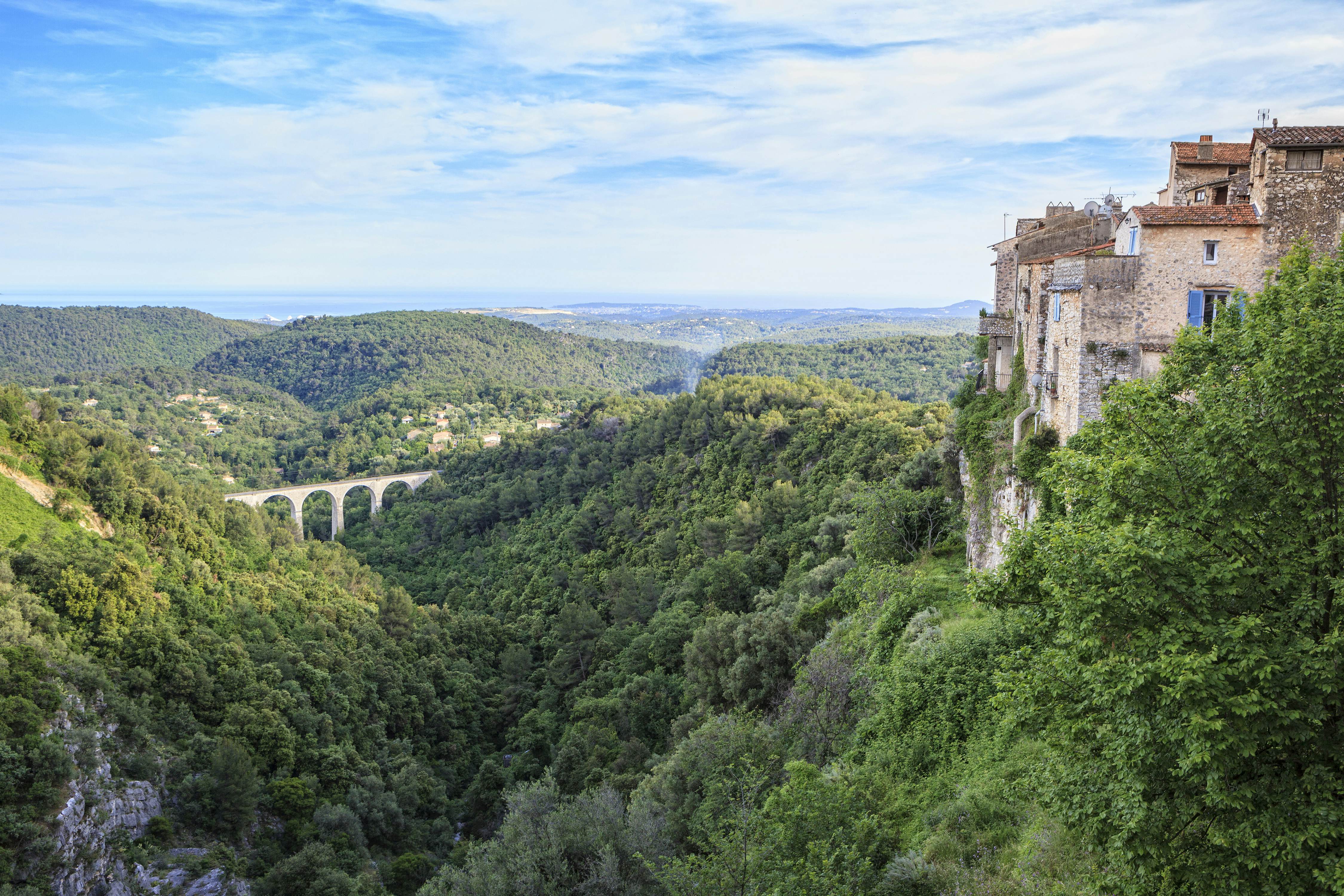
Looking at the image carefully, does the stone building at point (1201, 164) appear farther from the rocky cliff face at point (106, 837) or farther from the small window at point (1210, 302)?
the rocky cliff face at point (106, 837)

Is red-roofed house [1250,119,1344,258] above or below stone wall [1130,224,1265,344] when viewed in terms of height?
above

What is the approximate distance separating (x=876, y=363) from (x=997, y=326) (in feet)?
360

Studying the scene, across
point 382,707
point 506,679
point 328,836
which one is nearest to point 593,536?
point 506,679

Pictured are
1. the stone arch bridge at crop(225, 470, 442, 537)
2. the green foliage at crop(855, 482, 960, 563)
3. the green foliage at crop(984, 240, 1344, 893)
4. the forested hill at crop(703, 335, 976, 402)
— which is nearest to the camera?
the green foliage at crop(984, 240, 1344, 893)

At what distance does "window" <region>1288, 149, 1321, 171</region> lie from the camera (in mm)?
15258

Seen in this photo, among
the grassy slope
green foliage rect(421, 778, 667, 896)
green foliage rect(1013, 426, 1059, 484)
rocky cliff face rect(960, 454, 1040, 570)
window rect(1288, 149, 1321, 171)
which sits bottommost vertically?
green foliage rect(421, 778, 667, 896)

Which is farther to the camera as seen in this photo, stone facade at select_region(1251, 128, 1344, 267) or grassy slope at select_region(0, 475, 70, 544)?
grassy slope at select_region(0, 475, 70, 544)

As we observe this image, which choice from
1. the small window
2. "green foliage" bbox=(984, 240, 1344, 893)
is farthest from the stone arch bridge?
"green foliage" bbox=(984, 240, 1344, 893)

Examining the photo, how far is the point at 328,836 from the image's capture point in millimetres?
27922

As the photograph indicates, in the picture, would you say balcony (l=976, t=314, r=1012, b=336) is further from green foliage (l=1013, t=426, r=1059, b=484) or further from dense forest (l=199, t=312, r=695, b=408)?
dense forest (l=199, t=312, r=695, b=408)

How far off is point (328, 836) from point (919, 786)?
22.3m

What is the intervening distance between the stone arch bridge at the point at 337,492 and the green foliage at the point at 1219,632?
79556 millimetres

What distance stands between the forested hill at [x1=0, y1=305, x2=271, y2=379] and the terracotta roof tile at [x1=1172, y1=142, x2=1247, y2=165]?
580ft

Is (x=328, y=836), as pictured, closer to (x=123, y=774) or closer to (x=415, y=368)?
(x=123, y=774)
